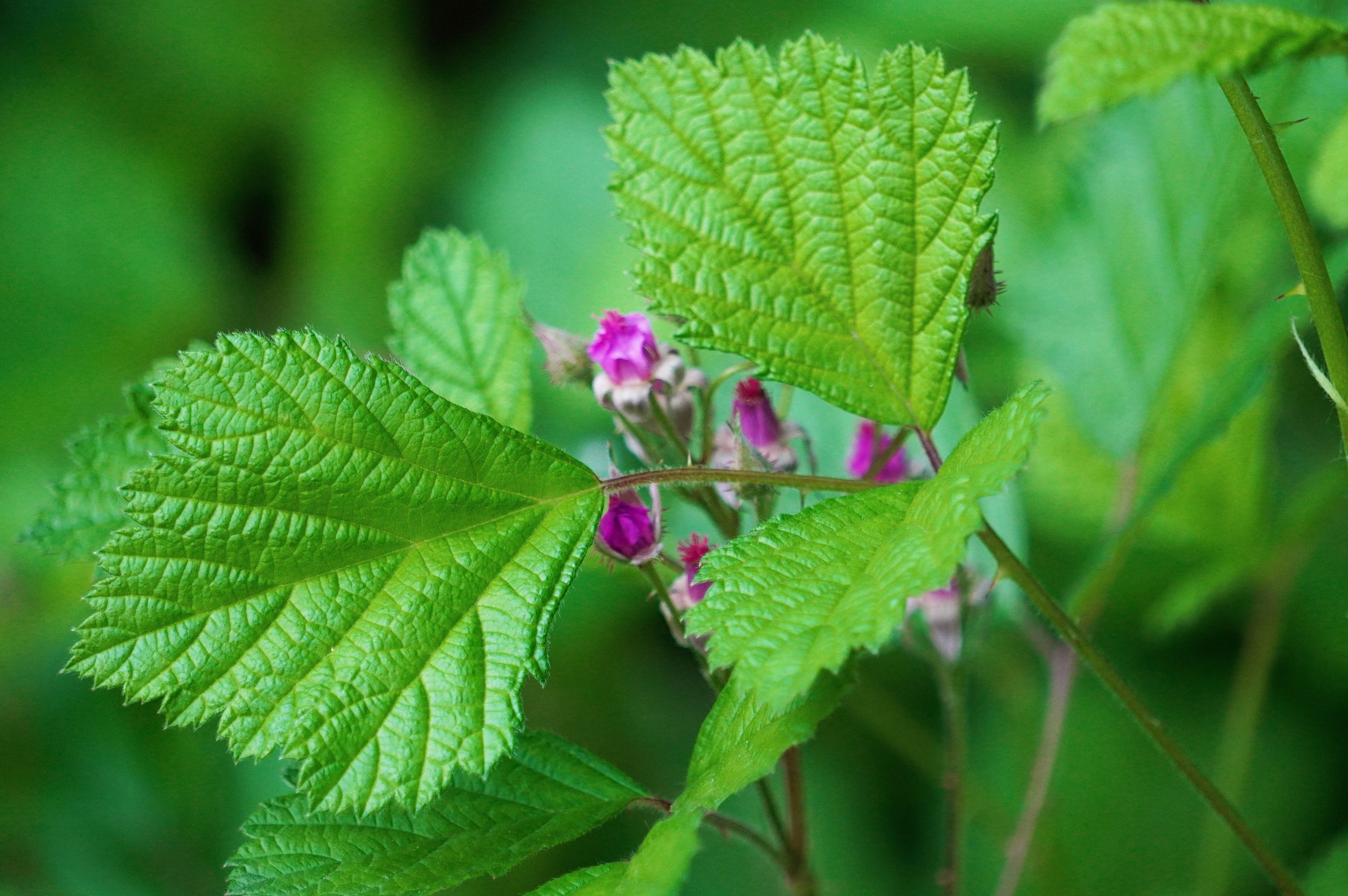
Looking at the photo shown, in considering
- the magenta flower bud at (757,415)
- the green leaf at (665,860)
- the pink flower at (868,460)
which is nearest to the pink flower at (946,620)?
the pink flower at (868,460)

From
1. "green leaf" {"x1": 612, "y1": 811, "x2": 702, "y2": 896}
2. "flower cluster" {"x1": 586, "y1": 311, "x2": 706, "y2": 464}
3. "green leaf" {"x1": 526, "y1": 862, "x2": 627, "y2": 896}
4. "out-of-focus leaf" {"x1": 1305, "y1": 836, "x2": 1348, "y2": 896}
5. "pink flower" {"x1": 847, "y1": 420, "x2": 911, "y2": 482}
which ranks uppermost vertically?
"flower cluster" {"x1": 586, "y1": 311, "x2": 706, "y2": 464}

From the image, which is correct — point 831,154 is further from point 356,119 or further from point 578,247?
point 356,119

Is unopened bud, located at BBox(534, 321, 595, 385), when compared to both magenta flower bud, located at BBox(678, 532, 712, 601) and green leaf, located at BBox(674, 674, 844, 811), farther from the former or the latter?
green leaf, located at BBox(674, 674, 844, 811)

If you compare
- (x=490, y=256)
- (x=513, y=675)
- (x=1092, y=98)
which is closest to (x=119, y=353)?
(x=490, y=256)

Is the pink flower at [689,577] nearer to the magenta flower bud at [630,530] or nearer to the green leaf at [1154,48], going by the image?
the magenta flower bud at [630,530]

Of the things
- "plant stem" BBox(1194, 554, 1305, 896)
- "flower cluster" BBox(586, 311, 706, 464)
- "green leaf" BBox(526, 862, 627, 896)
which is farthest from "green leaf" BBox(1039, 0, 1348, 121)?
"plant stem" BBox(1194, 554, 1305, 896)

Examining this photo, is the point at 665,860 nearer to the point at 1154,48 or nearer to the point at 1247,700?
the point at 1154,48

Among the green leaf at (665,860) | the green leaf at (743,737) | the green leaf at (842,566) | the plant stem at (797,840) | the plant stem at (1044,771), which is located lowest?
A: the plant stem at (1044,771)
